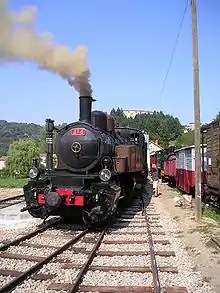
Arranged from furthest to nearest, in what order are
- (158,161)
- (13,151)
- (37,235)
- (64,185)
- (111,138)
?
(13,151)
(158,161)
(111,138)
(64,185)
(37,235)

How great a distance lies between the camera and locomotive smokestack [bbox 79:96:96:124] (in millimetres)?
11195

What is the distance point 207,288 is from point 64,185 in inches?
211

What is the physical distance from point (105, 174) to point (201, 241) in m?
2.79

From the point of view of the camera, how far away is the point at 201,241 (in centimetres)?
944

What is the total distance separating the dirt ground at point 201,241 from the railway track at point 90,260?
1.76ft

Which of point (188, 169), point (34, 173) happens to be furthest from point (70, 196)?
point (188, 169)

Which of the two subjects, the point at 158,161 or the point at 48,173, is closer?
the point at 48,173

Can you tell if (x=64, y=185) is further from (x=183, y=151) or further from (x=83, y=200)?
(x=183, y=151)

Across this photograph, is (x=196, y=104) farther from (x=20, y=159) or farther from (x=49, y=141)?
(x=20, y=159)

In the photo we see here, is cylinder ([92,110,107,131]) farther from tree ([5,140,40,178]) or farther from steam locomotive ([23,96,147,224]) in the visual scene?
tree ([5,140,40,178])

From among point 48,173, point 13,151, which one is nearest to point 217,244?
point 48,173

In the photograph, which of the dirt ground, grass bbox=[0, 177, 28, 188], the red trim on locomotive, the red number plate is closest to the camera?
the dirt ground

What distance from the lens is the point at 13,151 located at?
66.4 m

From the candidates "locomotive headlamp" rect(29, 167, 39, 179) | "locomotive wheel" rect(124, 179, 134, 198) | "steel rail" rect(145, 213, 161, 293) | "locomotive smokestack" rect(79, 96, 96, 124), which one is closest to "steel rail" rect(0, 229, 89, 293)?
"steel rail" rect(145, 213, 161, 293)
